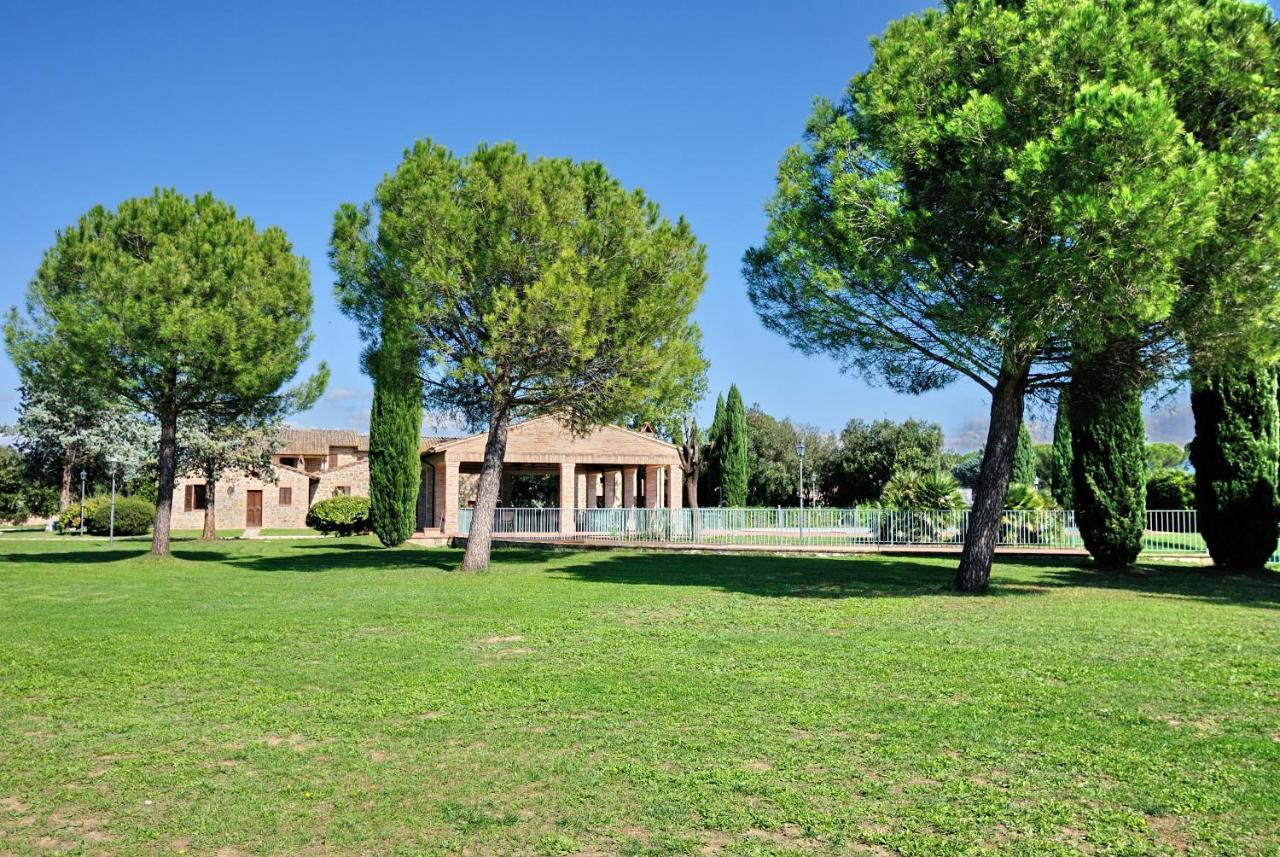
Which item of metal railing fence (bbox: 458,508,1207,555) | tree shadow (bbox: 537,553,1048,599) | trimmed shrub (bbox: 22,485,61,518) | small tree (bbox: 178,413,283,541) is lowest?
tree shadow (bbox: 537,553,1048,599)

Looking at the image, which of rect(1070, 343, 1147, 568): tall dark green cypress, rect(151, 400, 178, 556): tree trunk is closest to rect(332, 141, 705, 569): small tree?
rect(151, 400, 178, 556): tree trunk

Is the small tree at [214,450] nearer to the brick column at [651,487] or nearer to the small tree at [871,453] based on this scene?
the brick column at [651,487]

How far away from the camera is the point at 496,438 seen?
19641 mm

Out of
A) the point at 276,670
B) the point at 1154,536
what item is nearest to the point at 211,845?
the point at 276,670

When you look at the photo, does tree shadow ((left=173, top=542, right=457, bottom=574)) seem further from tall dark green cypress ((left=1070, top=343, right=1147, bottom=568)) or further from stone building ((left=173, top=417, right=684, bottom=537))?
tall dark green cypress ((left=1070, top=343, right=1147, bottom=568))

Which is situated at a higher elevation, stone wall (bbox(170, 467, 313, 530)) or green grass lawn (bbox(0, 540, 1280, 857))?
stone wall (bbox(170, 467, 313, 530))

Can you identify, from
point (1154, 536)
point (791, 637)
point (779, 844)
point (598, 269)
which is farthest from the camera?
point (1154, 536)

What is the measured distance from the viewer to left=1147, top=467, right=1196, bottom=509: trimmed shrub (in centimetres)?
3556

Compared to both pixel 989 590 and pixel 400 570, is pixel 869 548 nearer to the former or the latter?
pixel 989 590

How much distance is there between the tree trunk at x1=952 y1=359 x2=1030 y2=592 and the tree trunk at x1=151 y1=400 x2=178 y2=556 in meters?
17.6

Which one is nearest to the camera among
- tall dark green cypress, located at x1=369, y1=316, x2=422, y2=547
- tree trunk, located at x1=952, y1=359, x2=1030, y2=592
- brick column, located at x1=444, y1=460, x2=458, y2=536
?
tree trunk, located at x1=952, y1=359, x2=1030, y2=592

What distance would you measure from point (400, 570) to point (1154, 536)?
18716mm

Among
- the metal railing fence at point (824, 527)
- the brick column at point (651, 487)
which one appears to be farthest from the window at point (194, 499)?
the metal railing fence at point (824, 527)

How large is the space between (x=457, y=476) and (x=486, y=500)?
12823 millimetres
